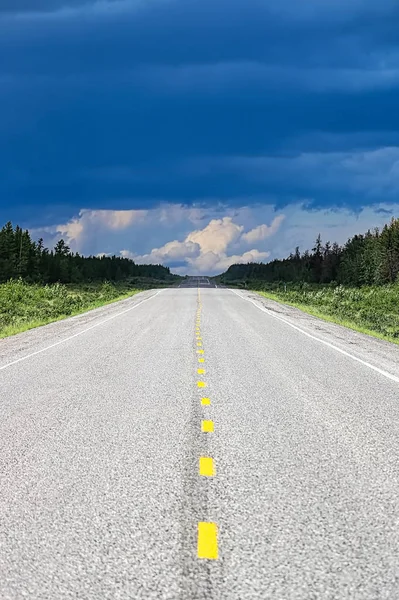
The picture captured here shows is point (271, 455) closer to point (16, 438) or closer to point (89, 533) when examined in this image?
point (89, 533)

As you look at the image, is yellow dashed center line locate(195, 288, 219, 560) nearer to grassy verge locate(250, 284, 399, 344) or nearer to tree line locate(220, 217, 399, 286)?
grassy verge locate(250, 284, 399, 344)

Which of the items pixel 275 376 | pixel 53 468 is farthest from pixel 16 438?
pixel 275 376

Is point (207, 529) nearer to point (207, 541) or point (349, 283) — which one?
point (207, 541)

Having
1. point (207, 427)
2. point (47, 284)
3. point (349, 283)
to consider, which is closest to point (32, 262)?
point (47, 284)

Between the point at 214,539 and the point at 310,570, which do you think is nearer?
the point at 310,570

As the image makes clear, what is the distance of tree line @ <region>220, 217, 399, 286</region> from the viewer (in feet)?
309

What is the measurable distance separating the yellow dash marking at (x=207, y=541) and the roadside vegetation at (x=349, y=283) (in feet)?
55.0

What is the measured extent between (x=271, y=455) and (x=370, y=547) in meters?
2.10

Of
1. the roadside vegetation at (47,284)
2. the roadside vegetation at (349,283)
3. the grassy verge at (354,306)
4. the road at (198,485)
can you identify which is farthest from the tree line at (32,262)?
the road at (198,485)

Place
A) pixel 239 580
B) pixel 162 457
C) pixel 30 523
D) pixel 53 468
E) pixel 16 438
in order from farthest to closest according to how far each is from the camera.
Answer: pixel 16 438 < pixel 162 457 < pixel 53 468 < pixel 30 523 < pixel 239 580

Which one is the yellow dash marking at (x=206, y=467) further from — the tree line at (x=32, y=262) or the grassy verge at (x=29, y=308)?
the tree line at (x=32, y=262)

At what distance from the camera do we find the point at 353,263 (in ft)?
386

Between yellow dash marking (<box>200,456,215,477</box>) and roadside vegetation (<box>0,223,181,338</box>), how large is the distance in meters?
16.4

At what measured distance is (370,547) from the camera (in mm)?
3604
